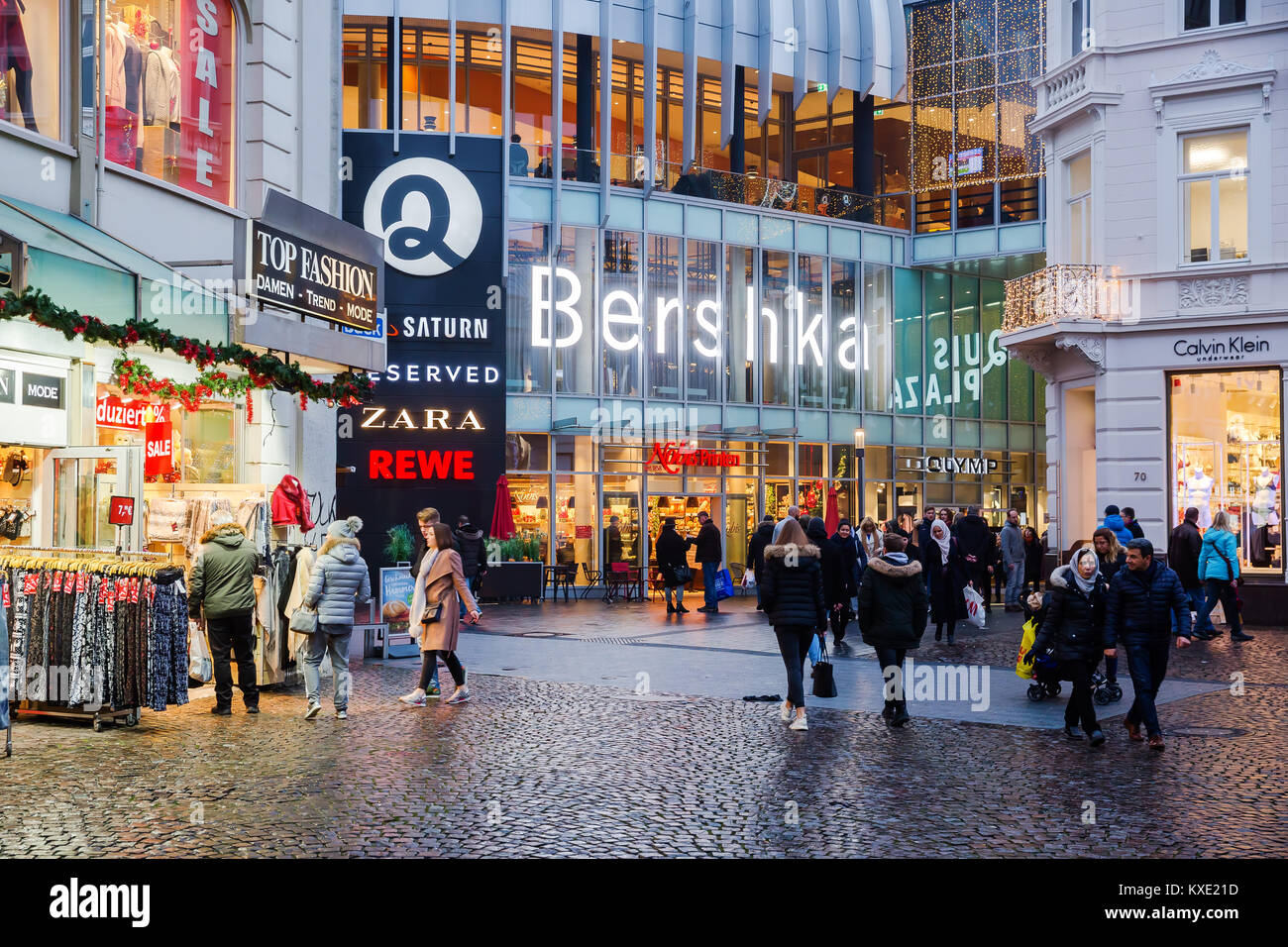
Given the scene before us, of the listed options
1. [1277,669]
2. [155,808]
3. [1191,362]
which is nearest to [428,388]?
[1191,362]

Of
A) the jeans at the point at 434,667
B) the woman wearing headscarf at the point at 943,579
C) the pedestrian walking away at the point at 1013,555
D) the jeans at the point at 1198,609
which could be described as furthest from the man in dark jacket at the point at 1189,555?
the jeans at the point at 434,667

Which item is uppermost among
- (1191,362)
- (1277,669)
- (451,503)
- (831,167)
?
(831,167)

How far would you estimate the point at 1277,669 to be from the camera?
50.4ft

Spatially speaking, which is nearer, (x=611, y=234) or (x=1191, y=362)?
(x=1191, y=362)

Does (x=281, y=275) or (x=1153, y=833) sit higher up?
(x=281, y=275)

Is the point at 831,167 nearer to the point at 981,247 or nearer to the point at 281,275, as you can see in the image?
the point at 981,247

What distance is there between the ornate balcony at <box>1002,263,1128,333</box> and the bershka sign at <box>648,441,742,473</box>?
9248mm

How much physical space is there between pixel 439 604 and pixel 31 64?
783 centimetres

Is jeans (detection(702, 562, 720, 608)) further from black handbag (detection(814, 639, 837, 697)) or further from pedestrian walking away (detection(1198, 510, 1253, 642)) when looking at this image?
black handbag (detection(814, 639, 837, 697))

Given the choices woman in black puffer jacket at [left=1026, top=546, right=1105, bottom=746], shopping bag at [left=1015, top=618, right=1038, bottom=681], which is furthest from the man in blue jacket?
shopping bag at [left=1015, top=618, right=1038, bottom=681]

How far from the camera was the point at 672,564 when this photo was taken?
24.8m

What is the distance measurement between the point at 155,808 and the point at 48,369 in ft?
23.8

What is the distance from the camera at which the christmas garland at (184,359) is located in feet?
36.3

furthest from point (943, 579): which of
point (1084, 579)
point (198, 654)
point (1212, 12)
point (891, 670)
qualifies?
point (1212, 12)
